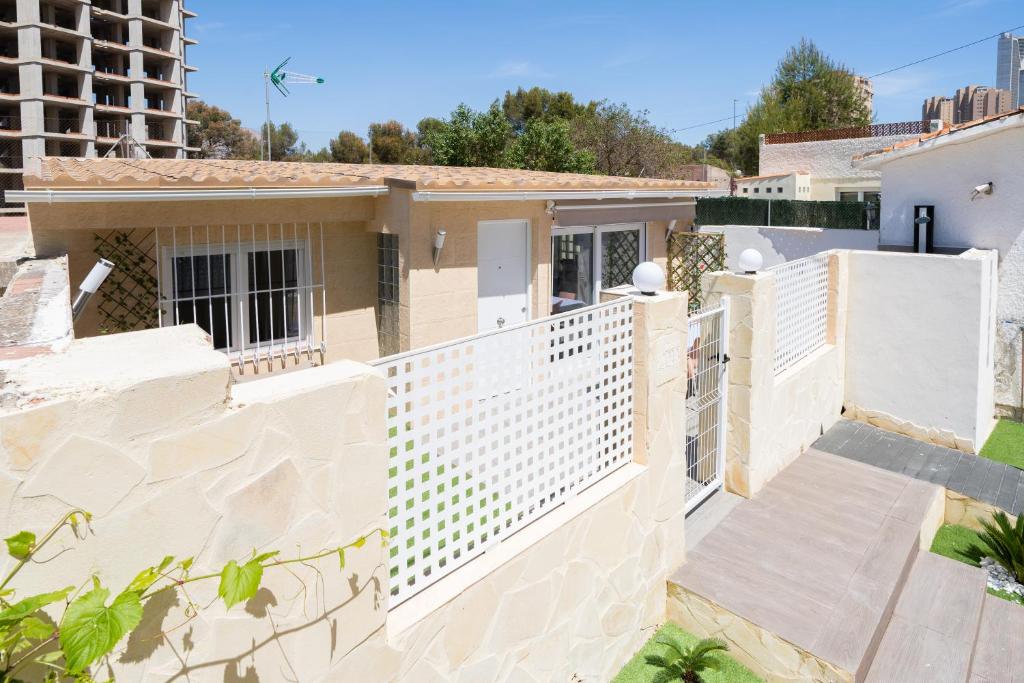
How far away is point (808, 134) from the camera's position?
3647cm

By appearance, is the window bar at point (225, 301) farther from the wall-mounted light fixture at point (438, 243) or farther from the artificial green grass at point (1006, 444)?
the artificial green grass at point (1006, 444)

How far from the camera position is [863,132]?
1378 inches

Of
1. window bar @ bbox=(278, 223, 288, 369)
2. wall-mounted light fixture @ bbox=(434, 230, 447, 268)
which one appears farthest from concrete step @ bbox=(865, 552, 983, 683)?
window bar @ bbox=(278, 223, 288, 369)

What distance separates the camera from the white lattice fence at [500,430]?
192 inches

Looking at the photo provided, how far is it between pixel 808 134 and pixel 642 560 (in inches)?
1371

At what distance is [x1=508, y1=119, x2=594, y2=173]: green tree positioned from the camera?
36750 mm

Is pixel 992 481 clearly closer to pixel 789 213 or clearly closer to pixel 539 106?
pixel 789 213

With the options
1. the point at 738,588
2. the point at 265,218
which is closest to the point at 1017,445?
the point at 738,588

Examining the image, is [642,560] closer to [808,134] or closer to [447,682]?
[447,682]

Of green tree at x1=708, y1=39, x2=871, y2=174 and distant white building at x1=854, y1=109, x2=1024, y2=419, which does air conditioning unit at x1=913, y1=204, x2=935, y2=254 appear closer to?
distant white building at x1=854, y1=109, x2=1024, y2=419

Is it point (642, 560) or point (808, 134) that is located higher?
point (808, 134)

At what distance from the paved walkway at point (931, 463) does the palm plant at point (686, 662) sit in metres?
5.77

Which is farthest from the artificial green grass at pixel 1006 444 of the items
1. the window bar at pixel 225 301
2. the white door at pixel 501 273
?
the window bar at pixel 225 301

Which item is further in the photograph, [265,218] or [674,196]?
[674,196]
